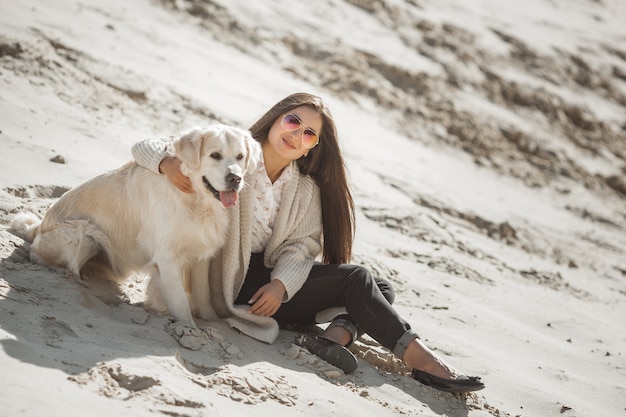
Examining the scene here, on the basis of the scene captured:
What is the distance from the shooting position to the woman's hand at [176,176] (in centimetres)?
413

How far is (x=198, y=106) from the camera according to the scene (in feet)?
26.6

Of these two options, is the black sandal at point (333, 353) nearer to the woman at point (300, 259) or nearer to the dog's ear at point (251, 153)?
the woman at point (300, 259)

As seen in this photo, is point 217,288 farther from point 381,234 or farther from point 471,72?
point 471,72

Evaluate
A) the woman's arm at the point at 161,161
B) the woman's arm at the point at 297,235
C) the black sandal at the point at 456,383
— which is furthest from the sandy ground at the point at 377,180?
the woman's arm at the point at 161,161

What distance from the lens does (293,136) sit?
4.52m

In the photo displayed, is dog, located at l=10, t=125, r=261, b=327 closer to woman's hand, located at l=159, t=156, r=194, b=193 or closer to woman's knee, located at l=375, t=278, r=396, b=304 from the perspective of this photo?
woman's hand, located at l=159, t=156, r=194, b=193

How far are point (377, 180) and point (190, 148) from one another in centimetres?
455

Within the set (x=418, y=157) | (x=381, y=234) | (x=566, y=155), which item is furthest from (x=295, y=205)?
(x=566, y=155)

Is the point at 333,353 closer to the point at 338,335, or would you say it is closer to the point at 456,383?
the point at 338,335

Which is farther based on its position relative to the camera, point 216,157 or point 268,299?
point 268,299

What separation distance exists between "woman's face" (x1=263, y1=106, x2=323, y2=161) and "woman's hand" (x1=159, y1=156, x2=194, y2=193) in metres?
0.70

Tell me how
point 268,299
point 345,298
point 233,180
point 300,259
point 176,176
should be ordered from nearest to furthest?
1. point 233,180
2. point 176,176
3. point 268,299
4. point 345,298
5. point 300,259

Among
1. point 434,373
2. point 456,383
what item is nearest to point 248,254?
point 434,373

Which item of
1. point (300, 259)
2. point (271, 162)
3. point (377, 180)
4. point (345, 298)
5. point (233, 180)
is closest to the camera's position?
point (233, 180)
